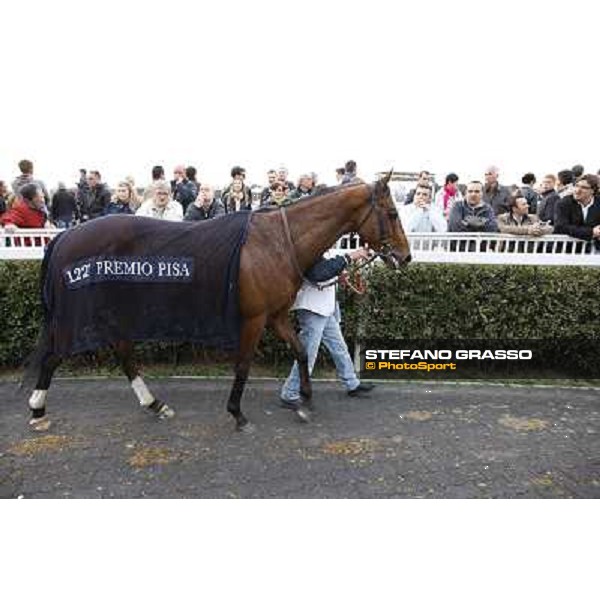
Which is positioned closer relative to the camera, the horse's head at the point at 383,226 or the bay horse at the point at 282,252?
the bay horse at the point at 282,252

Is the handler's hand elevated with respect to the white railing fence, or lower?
elevated

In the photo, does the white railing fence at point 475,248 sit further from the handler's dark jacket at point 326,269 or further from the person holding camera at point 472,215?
the handler's dark jacket at point 326,269

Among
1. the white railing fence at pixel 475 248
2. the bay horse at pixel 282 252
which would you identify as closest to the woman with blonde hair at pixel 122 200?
the white railing fence at pixel 475 248

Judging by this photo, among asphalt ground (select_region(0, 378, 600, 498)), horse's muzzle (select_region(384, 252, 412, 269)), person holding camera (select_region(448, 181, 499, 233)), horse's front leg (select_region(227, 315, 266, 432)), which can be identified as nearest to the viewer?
asphalt ground (select_region(0, 378, 600, 498))

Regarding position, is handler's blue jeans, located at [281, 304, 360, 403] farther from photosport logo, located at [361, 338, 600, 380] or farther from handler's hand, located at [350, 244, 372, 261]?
photosport logo, located at [361, 338, 600, 380]

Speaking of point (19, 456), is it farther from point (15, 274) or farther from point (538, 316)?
point (538, 316)

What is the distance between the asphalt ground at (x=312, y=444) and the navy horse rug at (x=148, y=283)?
2.65 ft

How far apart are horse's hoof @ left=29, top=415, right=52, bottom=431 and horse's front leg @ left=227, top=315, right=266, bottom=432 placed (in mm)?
1541

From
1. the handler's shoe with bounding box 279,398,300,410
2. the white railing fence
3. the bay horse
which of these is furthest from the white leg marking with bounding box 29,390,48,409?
the handler's shoe with bounding box 279,398,300,410

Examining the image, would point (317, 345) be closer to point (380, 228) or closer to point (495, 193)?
point (380, 228)

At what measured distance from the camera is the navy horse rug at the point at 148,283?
4.37 meters

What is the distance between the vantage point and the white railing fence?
19.7 feet

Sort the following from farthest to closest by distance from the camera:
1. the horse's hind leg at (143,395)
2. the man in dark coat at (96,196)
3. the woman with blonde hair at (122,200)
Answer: the man in dark coat at (96,196) < the woman with blonde hair at (122,200) < the horse's hind leg at (143,395)

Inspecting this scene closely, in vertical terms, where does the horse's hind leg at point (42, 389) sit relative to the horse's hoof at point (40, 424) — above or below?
above
